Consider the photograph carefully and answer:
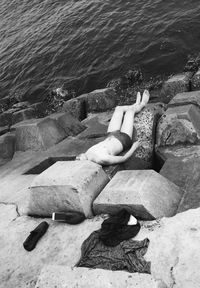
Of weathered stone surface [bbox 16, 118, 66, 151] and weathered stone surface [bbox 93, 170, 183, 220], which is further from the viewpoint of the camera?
weathered stone surface [bbox 16, 118, 66, 151]

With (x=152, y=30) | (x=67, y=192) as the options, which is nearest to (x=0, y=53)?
(x=152, y=30)

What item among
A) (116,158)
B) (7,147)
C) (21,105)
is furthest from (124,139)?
(21,105)

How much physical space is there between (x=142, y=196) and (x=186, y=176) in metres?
1.15

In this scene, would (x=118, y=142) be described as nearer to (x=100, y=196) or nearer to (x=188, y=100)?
(x=188, y=100)

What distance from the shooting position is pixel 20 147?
31.2 ft

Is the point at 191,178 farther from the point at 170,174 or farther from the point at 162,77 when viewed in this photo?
the point at 162,77

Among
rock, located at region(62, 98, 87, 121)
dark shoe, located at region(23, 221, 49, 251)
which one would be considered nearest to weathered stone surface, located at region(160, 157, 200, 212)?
dark shoe, located at region(23, 221, 49, 251)

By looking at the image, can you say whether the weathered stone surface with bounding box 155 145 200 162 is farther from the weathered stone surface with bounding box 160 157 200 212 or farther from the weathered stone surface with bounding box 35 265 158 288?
the weathered stone surface with bounding box 35 265 158 288

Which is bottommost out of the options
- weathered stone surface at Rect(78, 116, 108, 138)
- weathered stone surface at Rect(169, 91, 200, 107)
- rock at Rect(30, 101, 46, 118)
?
rock at Rect(30, 101, 46, 118)

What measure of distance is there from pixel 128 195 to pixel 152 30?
12.5 m

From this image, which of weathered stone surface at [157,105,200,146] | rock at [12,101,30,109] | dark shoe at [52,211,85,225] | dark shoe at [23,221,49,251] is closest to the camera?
dark shoe at [23,221,49,251]

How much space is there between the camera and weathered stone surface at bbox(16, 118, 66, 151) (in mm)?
9062

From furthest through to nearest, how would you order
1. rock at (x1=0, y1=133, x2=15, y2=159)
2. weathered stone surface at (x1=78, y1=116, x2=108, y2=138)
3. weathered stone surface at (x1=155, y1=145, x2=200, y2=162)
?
rock at (x1=0, y1=133, x2=15, y2=159)
weathered stone surface at (x1=78, y1=116, x2=108, y2=138)
weathered stone surface at (x1=155, y1=145, x2=200, y2=162)

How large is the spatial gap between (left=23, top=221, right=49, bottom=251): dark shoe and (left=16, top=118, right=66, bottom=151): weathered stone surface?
355 cm
